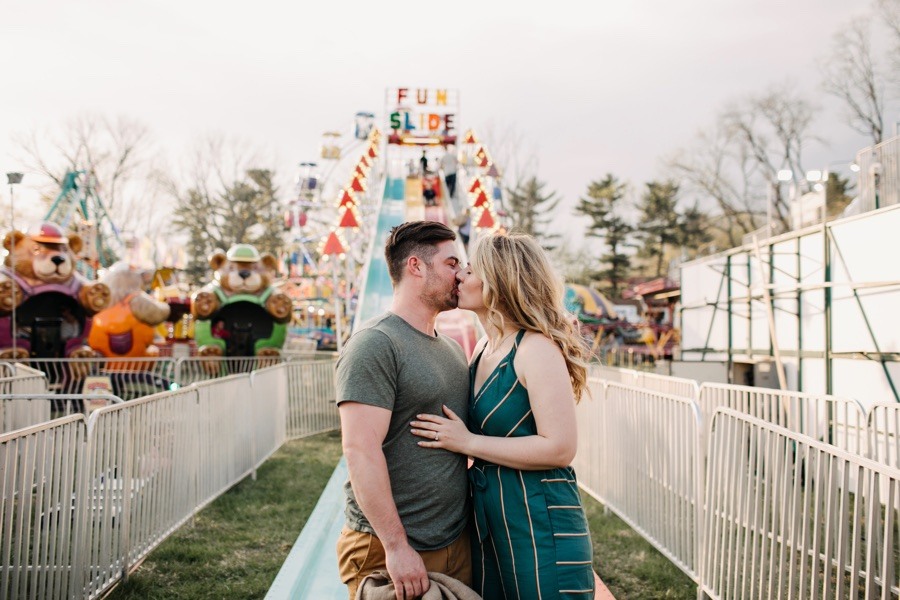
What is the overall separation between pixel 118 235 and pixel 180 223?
626 inches

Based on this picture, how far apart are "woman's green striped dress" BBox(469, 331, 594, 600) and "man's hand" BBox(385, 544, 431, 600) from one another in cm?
30

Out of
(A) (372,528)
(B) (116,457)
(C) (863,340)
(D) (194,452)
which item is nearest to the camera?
(A) (372,528)

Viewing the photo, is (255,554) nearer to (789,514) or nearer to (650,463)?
(650,463)

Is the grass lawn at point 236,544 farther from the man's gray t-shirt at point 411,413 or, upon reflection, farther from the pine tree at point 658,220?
the pine tree at point 658,220

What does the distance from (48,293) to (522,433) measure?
15886mm

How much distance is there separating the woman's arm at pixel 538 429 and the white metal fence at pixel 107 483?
2.18 m

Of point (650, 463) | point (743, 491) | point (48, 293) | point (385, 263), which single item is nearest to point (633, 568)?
point (650, 463)

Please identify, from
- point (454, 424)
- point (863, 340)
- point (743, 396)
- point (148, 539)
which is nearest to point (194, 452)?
point (148, 539)

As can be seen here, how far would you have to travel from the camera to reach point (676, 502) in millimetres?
4867

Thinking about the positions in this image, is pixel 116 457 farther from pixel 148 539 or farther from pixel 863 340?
pixel 863 340

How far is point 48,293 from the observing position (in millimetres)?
15414

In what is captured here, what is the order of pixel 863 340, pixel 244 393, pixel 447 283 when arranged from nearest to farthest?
pixel 447 283 → pixel 244 393 → pixel 863 340

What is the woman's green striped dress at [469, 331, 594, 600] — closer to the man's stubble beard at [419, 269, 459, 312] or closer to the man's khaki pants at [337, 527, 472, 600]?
the man's khaki pants at [337, 527, 472, 600]

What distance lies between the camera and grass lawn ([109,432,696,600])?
4695 millimetres
